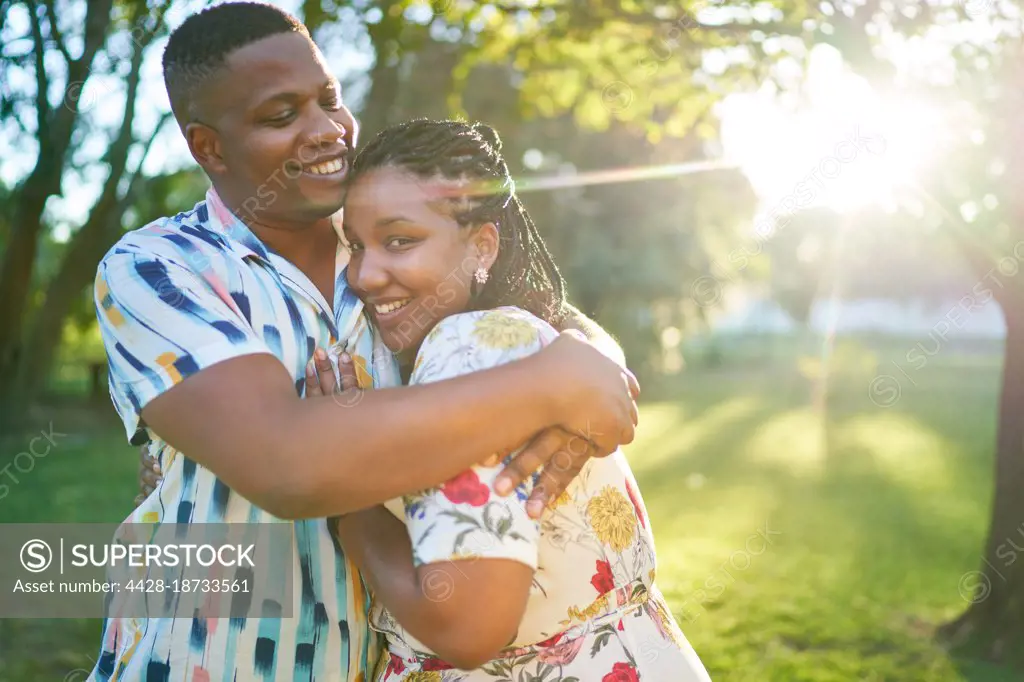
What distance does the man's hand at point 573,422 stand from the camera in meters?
1.58

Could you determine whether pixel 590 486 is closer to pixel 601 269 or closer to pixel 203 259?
pixel 203 259

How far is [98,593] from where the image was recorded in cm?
752

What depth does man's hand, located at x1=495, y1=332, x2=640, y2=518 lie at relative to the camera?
158cm

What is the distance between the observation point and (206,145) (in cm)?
219

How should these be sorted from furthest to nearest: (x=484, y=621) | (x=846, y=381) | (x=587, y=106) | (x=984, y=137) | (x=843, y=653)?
(x=846, y=381) → (x=587, y=106) → (x=843, y=653) → (x=984, y=137) → (x=484, y=621)

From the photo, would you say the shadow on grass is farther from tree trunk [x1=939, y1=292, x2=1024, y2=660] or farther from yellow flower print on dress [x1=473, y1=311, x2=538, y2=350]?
yellow flower print on dress [x1=473, y1=311, x2=538, y2=350]

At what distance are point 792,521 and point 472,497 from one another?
9420mm

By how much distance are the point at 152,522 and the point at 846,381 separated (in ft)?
85.9

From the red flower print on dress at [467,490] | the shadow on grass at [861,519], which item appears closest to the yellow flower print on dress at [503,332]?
the red flower print on dress at [467,490]

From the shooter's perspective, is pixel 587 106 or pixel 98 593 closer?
pixel 587 106

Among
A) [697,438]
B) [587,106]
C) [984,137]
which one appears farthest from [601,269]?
[984,137]

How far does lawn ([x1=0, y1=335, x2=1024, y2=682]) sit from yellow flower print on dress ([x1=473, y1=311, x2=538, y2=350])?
16.2 ft

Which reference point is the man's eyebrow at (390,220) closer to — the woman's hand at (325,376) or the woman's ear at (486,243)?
the woman's ear at (486,243)

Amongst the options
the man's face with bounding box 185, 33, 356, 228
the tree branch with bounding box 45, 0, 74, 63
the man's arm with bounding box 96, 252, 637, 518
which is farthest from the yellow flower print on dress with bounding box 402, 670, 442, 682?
the tree branch with bounding box 45, 0, 74, 63
